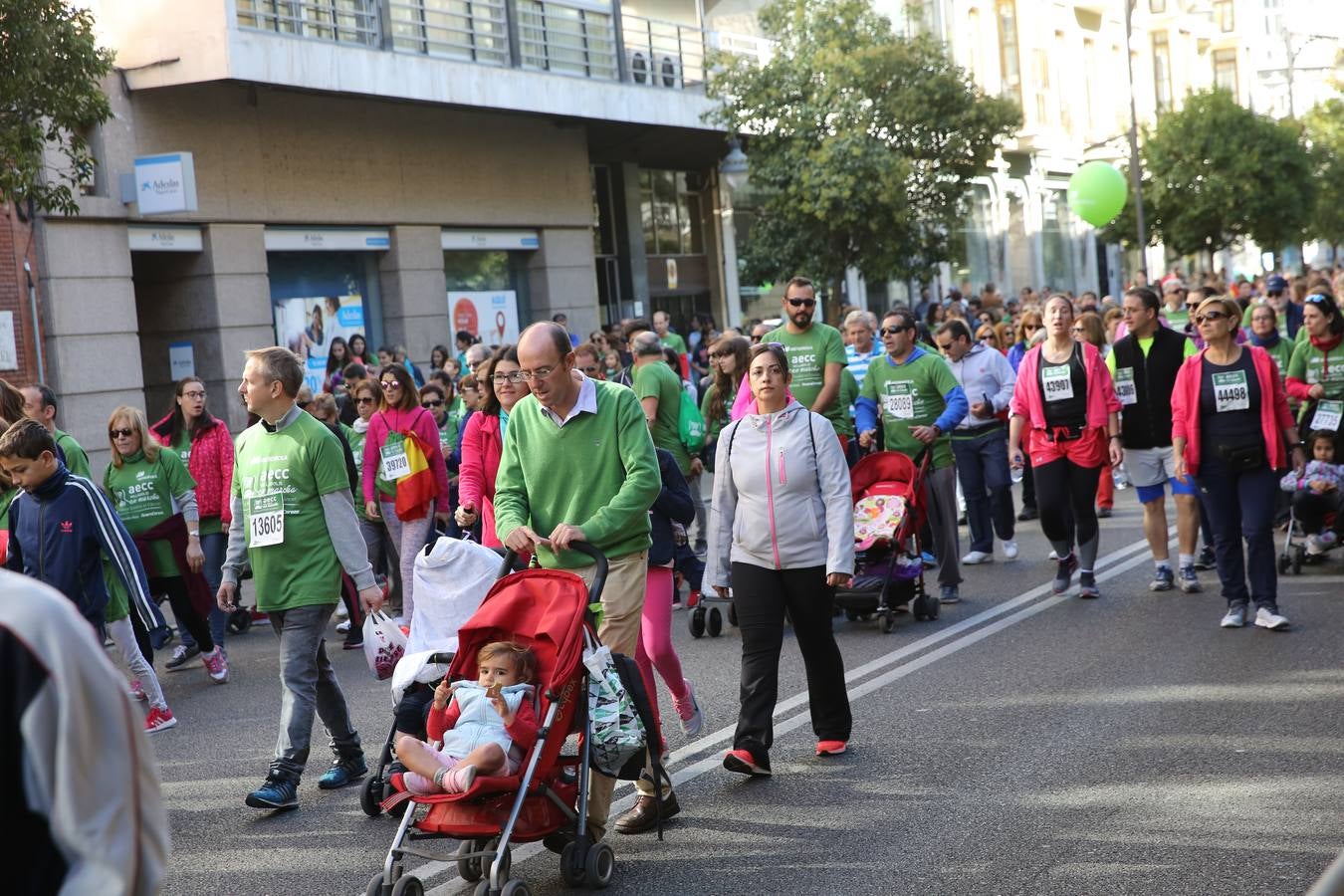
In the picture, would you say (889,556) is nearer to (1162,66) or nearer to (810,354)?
(810,354)

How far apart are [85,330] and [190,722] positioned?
10.8m

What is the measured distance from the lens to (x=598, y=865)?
561 cm

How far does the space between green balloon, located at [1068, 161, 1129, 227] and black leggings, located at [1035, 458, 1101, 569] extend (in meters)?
13.8

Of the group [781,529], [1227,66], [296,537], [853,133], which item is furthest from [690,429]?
[1227,66]

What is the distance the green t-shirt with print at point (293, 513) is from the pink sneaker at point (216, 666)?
3444 mm

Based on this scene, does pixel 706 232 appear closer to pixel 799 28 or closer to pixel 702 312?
pixel 702 312

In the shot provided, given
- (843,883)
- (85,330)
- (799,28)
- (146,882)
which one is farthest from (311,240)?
(146,882)

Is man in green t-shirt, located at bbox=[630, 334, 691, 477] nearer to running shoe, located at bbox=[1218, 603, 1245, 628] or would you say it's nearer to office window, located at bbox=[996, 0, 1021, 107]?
running shoe, located at bbox=[1218, 603, 1245, 628]

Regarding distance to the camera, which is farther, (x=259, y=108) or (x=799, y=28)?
(x=799, y=28)

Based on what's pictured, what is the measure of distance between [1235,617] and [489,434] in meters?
4.41

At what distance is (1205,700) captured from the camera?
789cm

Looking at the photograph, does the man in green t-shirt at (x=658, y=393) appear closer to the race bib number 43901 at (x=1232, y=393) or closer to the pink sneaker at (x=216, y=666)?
the pink sneaker at (x=216, y=666)

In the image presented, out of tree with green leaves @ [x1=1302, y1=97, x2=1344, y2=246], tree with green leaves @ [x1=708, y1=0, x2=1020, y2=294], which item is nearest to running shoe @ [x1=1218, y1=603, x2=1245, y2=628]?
tree with green leaves @ [x1=708, y1=0, x2=1020, y2=294]

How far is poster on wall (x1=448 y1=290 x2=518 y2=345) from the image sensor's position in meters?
25.4
